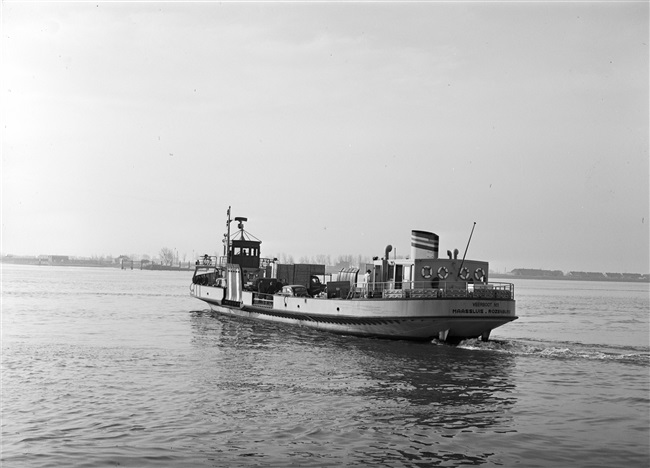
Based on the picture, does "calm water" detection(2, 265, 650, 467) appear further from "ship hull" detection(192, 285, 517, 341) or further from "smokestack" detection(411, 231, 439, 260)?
"smokestack" detection(411, 231, 439, 260)

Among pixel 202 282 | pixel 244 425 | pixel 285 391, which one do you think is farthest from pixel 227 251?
pixel 244 425

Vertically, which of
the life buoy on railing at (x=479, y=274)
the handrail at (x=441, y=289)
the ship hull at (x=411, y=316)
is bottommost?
the ship hull at (x=411, y=316)

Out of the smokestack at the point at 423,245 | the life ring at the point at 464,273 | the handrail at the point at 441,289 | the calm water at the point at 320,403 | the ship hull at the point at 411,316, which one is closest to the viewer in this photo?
the calm water at the point at 320,403

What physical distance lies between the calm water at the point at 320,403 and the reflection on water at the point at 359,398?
0.06 m

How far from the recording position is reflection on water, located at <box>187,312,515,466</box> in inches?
605

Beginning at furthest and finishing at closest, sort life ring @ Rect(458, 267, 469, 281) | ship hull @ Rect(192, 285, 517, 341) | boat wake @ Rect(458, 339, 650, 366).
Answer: life ring @ Rect(458, 267, 469, 281)
ship hull @ Rect(192, 285, 517, 341)
boat wake @ Rect(458, 339, 650, 366)

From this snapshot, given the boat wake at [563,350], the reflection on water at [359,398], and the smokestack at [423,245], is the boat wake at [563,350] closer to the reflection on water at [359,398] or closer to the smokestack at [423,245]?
the reflection on water at [359,398]

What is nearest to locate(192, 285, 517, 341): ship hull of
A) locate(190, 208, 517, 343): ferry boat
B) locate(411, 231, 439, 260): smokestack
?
locate(190, 208, 517, 343): ferry boat

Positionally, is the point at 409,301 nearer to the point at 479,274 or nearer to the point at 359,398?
the point at 479,274

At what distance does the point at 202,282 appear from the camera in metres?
64.0

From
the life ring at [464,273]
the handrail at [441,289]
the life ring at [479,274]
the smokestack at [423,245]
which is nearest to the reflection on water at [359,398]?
the handrail at [441,289]

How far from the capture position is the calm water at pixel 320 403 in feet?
48.6

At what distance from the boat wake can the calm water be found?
164 mm

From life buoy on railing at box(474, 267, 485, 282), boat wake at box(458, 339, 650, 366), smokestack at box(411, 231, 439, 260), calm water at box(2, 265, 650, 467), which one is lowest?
calm water at box(2, 265, 650, 467)
